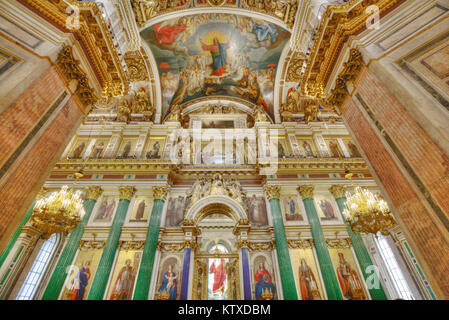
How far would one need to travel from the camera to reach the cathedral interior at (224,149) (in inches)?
136

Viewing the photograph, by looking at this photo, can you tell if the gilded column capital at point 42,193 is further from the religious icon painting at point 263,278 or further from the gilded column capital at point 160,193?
the religious icon painting at point 263,278

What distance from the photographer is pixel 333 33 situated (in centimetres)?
458

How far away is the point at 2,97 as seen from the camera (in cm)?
316

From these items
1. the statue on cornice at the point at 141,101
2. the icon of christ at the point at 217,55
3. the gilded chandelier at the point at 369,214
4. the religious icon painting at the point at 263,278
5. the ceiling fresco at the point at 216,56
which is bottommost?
the religious icon painting at the point at 263,278

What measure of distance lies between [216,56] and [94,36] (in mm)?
7992

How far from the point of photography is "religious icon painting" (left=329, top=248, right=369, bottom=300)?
720cm

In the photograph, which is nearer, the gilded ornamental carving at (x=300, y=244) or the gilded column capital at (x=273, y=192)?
the gilded ornamental carving at (x=300, y=244)

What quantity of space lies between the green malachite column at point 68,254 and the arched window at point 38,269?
3.12 feet

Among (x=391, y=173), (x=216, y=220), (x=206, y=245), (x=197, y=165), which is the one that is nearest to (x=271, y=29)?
(x=197, y=165)

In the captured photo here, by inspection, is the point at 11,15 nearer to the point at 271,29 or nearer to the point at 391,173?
the point at 391,173

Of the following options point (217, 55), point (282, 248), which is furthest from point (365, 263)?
point (217, 55)

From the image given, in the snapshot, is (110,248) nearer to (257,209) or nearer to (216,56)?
(257,209)

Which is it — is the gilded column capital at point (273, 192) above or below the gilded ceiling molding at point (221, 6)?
below

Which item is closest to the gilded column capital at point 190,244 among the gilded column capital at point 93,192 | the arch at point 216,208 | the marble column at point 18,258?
the arch at point 216,208
